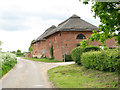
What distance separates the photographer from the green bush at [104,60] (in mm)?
9766

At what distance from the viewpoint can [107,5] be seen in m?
7.70

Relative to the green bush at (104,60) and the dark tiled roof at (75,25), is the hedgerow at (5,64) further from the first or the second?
the dark tiled roof at (75,25)

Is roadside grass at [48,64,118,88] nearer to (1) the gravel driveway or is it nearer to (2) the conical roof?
(1) the gravel driveway

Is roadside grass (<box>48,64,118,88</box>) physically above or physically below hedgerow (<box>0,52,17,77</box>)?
below

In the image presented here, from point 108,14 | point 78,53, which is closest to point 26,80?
point 108,14

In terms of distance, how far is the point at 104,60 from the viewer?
443 inches

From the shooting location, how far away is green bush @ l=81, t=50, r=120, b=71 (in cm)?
977

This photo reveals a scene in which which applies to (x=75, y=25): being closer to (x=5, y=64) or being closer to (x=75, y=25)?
(x=75, y=25)

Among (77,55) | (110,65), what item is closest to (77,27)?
(77,55)

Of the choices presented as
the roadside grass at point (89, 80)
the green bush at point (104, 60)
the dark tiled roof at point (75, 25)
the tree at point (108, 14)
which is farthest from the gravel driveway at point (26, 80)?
the dark tiled roof at point (75, 25)

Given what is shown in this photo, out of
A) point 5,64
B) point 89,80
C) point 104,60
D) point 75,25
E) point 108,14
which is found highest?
point 75,25

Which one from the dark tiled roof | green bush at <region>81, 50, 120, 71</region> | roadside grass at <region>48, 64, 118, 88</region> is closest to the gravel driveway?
roadside grass at <region>48, 64, 118, 88</region>

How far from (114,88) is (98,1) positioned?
4097 millimetres

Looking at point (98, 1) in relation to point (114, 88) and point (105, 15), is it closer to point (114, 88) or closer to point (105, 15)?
point (105, 15)
